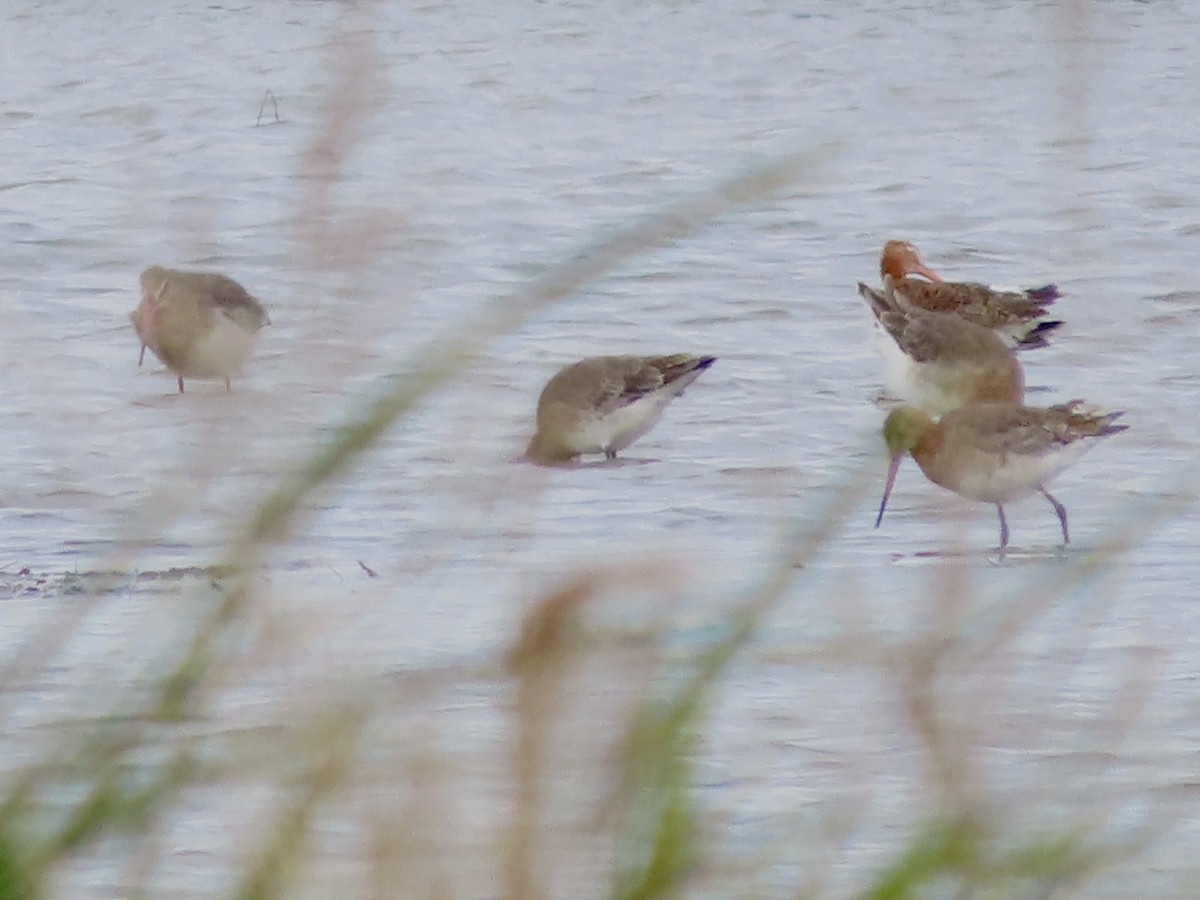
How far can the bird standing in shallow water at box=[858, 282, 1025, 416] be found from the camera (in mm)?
9086

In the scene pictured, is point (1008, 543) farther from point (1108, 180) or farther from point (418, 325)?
point (1108, 180)

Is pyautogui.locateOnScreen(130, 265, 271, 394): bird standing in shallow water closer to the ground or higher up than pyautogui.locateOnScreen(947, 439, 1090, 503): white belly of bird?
closer to the ground

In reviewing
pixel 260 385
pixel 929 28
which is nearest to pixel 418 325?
pixel 260 385

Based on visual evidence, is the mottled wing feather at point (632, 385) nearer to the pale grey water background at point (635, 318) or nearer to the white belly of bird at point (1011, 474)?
the pale grey water background at point (635, 318)

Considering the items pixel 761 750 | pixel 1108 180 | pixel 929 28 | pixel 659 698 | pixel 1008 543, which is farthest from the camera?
pixel 929 28

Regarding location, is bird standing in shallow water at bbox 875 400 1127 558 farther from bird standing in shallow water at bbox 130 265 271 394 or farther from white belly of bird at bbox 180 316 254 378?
bird standing in shallow water at bbox 130 265 271 394

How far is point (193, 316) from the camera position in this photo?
924 cm

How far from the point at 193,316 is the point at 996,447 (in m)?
3.03

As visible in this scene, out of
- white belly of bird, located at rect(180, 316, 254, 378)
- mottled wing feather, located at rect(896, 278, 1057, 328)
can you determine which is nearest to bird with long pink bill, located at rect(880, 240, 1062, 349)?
Result: mottled wing feather, located at rect(896, 278, 1057, 328)

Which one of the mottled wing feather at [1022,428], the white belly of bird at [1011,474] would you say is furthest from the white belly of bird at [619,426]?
the white belly of bird at [1011,474]

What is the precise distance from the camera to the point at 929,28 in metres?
20.9

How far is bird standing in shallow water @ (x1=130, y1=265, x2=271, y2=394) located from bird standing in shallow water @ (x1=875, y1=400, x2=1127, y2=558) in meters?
2.37

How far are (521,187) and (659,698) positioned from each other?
1300 centimetres

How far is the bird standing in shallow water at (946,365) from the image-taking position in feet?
29.8
